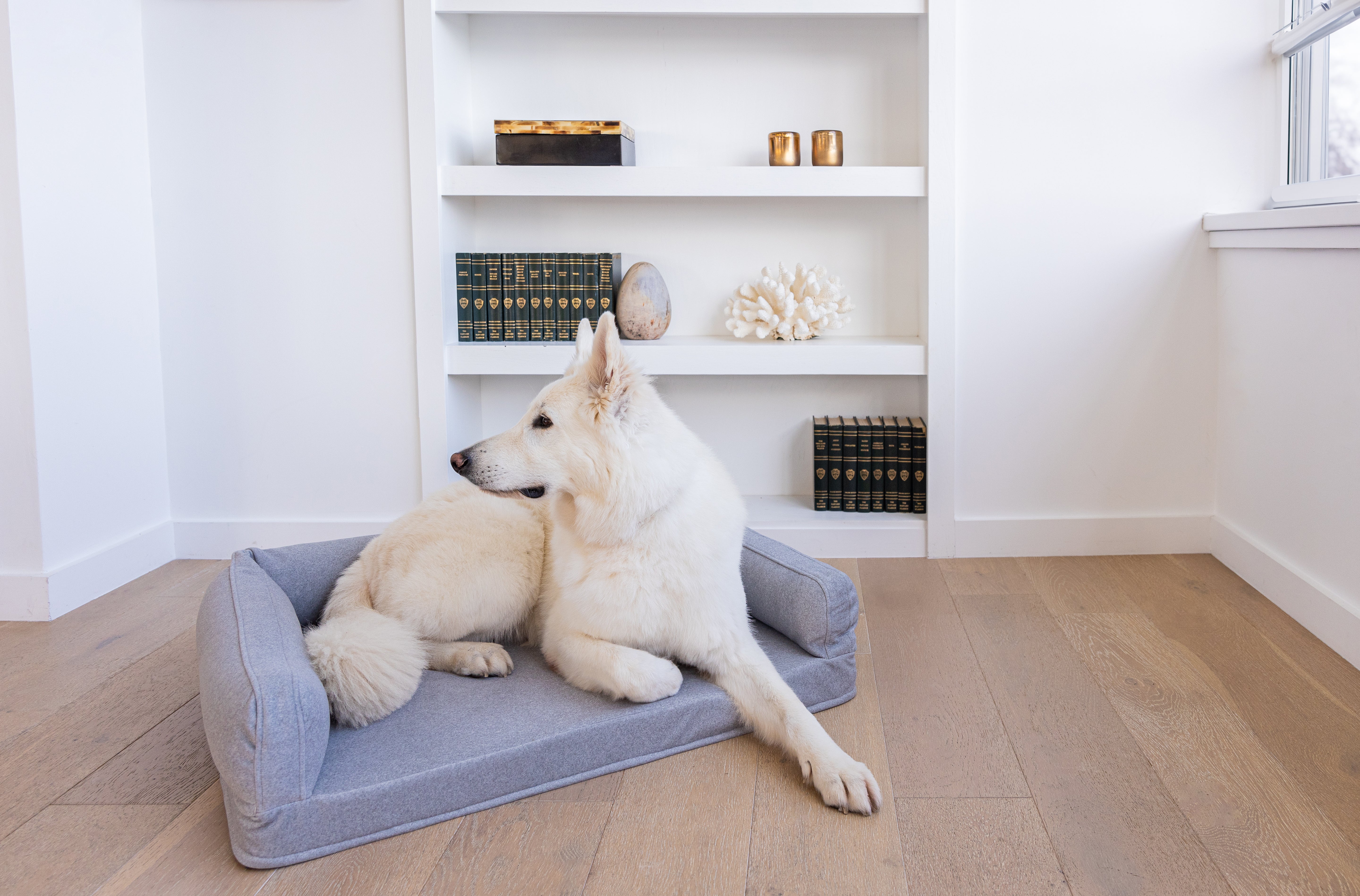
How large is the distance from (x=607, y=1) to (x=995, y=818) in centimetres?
242

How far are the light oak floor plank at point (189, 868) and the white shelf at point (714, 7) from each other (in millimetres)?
2305

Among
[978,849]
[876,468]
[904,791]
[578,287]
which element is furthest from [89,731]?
[876,468]

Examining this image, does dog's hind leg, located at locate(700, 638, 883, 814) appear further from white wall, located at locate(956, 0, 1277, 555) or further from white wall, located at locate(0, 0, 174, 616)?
white wall, located at locate(0, 0, 174, 616)

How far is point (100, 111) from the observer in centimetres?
285

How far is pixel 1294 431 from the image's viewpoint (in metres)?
2.53

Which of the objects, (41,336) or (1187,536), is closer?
(41,336)

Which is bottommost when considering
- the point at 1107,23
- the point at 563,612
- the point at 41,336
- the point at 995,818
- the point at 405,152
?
the point at 995,818

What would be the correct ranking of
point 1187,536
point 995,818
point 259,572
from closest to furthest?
1. point 995,818
2. point 259,572
3. point 1187,536

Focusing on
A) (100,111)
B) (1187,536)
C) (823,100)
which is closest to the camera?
(100,111)

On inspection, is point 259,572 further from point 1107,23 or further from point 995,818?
point 1107,23

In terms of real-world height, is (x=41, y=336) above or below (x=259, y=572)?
above

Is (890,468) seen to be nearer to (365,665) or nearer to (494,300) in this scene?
(494,300)

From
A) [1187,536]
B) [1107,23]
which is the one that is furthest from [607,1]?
[1187,536]

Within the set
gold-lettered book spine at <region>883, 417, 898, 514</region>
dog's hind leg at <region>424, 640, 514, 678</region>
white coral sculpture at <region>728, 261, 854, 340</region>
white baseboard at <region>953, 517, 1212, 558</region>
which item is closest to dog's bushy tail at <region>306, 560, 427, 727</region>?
dog's hind leg at <region>424, 640, 514, 678</region>
